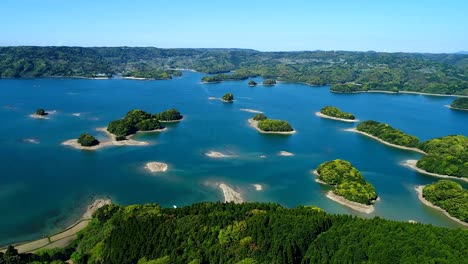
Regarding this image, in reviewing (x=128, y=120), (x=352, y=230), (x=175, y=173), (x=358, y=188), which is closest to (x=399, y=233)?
(x=352, y=230)

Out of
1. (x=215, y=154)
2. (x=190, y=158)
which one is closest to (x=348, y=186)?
(x=215, y=154)

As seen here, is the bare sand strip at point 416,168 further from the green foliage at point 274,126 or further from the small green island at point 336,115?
the small green island at point 336,115

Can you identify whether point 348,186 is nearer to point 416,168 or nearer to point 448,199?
point 448,199

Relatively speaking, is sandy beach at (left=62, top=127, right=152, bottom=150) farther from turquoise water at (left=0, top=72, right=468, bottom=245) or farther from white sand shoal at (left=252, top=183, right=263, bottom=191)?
white sand shoal at (left=252, top=183, right=263, bottom=191)

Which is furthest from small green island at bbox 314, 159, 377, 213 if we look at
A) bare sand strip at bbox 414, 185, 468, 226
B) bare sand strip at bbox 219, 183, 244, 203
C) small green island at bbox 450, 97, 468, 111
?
small green island at bbox 450, 97, 468, 111

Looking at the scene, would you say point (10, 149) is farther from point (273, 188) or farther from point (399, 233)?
point (399, 233)

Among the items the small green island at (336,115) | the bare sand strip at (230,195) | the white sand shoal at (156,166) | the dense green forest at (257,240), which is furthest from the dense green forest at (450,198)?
the small green island at (336,115)
